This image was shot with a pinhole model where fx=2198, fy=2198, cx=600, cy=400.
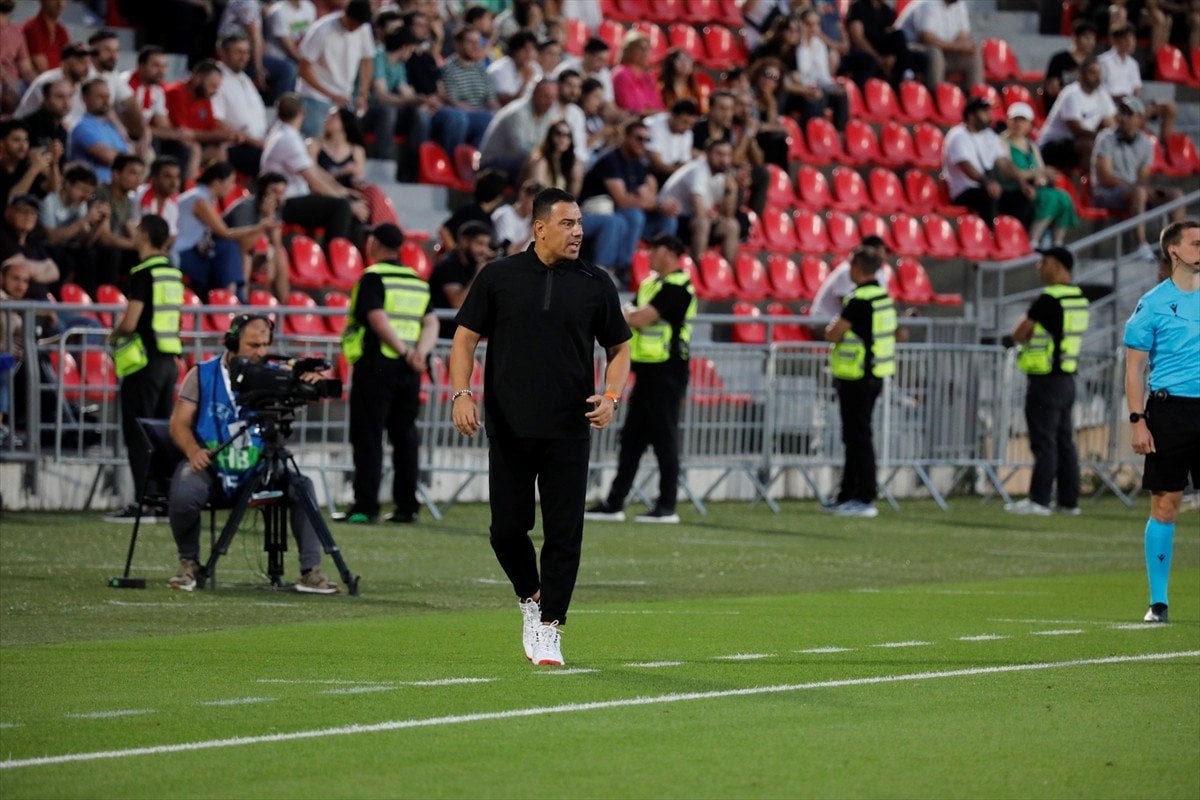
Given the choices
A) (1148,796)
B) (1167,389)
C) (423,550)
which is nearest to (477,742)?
(1148,796)

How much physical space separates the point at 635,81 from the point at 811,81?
2.83 metres

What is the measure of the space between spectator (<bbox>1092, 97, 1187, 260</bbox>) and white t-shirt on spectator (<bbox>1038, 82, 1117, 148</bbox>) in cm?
29

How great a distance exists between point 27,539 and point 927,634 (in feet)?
23.6

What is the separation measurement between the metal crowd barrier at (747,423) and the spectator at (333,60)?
4533mm

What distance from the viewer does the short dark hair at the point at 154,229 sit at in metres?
16.4

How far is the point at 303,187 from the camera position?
21078mm

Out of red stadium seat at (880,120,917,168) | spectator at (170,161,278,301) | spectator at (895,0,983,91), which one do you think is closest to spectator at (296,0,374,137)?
spectator at (170,161,278,301)

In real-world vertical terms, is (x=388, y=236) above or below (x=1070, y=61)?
below

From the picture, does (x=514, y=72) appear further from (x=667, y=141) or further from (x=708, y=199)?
(x=708, y=199)

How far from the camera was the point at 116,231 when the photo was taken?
18984mm

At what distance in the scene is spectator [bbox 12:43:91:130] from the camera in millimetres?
19609

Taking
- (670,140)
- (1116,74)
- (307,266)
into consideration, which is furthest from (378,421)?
(1116,74)

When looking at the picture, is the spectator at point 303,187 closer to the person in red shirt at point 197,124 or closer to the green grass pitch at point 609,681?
the person in red shirt at point 197,124

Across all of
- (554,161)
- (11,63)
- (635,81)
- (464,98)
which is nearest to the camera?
(11,63)
